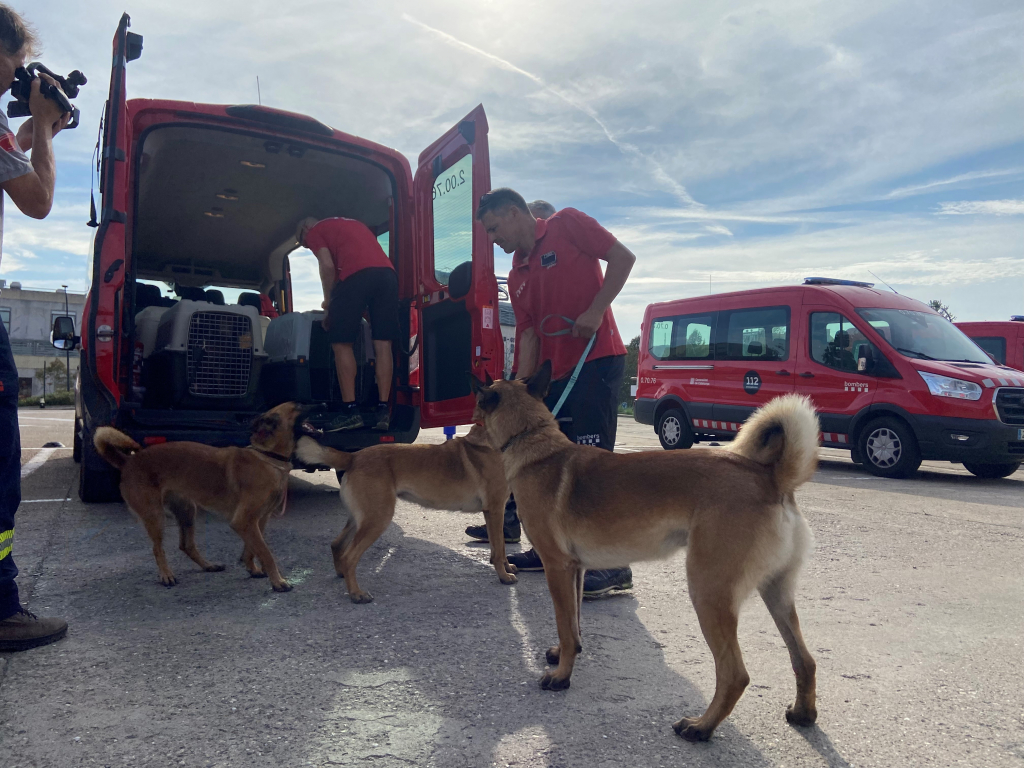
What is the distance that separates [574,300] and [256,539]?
2224 millimetres

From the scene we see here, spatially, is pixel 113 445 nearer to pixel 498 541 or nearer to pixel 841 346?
pixel 498 541

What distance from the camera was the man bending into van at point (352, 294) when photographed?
5.47 meters

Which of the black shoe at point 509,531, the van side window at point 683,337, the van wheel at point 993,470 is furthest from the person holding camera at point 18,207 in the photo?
the van side window at point 683,337

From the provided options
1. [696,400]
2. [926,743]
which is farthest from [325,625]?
[696,400]

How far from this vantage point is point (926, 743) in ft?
6.56

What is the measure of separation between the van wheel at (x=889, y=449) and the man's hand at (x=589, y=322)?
6.52 metres

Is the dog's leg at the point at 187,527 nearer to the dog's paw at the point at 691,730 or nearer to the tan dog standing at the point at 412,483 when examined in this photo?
the tan dog standing at the point at 412,483

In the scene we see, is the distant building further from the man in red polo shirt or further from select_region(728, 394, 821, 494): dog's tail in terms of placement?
select_region(728, 394, 821, 494): dog's tail

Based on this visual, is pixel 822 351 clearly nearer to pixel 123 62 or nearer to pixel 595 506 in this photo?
pixel 595 506

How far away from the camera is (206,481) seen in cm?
379

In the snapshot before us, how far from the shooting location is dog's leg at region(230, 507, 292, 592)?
3516 mm

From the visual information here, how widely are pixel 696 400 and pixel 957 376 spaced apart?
3.92m

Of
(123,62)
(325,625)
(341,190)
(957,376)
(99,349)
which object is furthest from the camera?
(957,376)

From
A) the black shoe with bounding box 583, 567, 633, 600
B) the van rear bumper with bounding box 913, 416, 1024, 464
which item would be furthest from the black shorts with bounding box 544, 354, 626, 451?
the van rear bumper with bounding box 913, 416, 1024, 464
